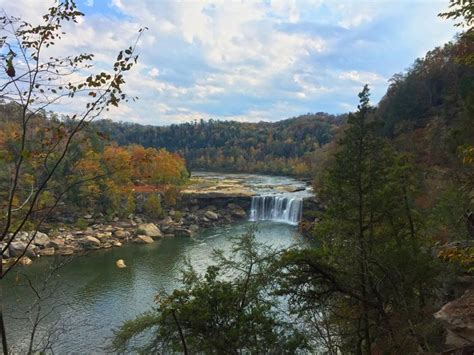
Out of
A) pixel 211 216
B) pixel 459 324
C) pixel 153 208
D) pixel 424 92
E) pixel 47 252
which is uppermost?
pixel 424 92

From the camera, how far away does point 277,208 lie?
4788 centimetres

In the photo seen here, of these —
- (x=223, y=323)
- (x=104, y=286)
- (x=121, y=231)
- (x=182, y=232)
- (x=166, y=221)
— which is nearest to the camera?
(x=223, y=323)

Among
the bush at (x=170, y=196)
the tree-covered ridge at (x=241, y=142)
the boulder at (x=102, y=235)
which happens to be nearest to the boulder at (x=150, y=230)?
the boulder at (x=102, y=235)

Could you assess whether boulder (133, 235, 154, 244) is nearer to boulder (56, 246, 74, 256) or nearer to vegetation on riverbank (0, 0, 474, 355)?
boulder (56, 246, 74, 256)

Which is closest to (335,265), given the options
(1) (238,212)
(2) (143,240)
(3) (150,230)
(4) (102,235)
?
(2) (143,240)

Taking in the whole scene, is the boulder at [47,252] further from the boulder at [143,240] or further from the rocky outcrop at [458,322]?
the rocky outcrop at [458,322]

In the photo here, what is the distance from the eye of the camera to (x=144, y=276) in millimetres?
25781

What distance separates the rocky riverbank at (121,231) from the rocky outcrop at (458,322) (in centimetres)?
2417

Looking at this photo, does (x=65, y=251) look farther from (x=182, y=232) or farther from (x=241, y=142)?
(x=241, y=142)

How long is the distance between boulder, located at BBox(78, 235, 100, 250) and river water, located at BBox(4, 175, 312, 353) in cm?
130

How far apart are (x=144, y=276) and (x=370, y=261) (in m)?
18.9

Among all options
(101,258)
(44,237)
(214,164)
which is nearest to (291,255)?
(101,258)

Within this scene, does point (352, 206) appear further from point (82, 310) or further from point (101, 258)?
point (101, 258)

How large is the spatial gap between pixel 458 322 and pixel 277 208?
130 feet
